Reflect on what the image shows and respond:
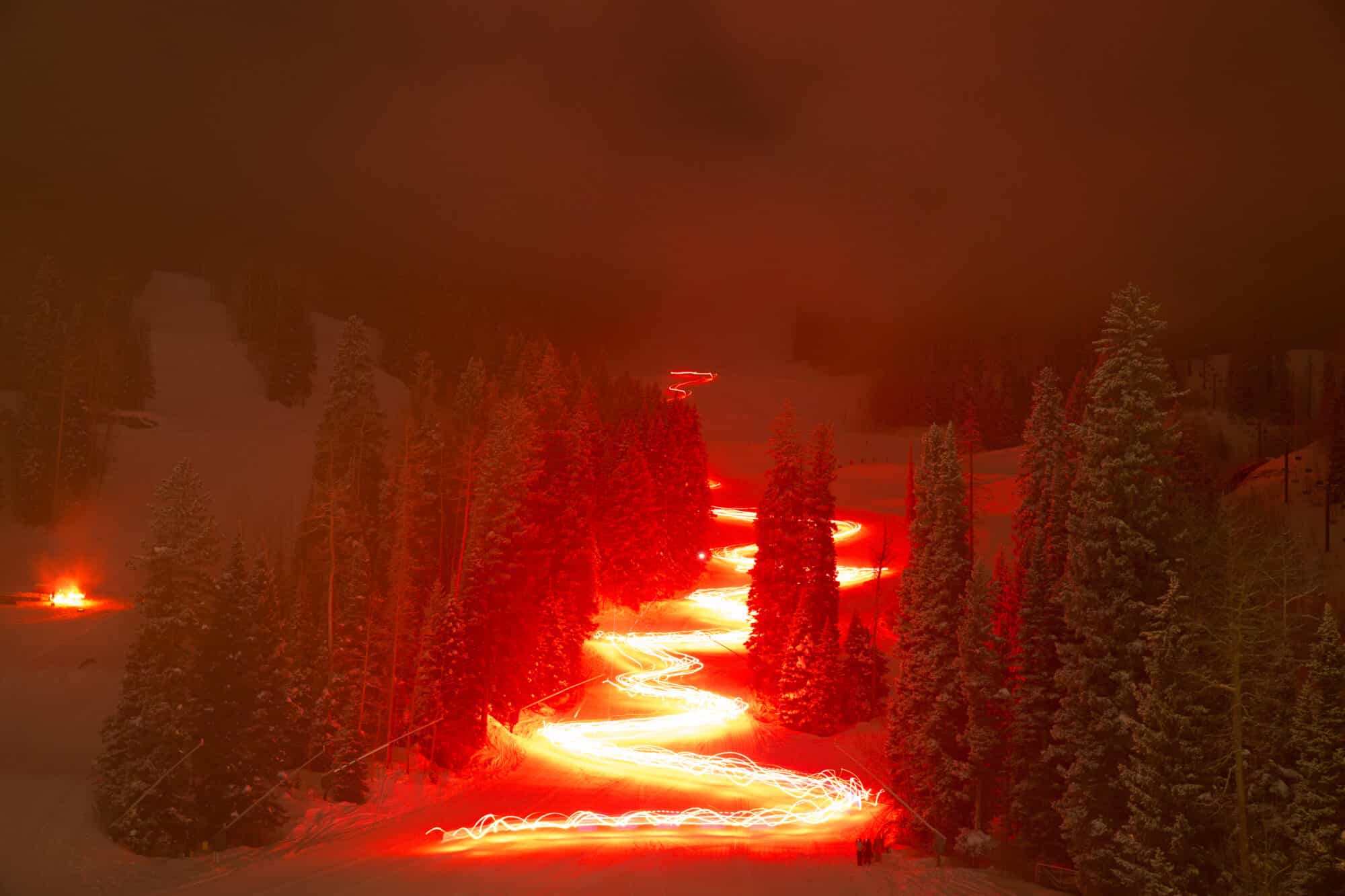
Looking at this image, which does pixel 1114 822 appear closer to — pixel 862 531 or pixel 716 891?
pixel 716 891

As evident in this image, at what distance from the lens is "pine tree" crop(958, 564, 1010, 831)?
93.2 ft

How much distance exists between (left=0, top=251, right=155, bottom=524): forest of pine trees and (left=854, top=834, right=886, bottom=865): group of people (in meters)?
54.5

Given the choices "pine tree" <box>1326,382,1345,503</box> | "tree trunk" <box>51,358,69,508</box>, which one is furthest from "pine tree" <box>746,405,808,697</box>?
"tree trunk" <box>51,358,69,508</box>

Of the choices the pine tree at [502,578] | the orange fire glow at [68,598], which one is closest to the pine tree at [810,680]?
the pine tree at [502,578]

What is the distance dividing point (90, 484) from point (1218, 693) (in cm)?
6548

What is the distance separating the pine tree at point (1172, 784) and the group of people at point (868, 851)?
6036 millimetres

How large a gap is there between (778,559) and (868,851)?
2572 cm

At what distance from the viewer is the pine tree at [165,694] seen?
2525 cm

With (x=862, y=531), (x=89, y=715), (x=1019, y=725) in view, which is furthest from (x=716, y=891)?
(x=862, y=531)

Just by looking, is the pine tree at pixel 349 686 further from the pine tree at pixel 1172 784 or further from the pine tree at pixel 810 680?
the pine tree at pixel 1172 784

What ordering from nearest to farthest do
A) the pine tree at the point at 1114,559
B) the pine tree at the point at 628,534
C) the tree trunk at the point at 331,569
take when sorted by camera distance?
the pine tree at the point at 1114,559
the tree trunk at the point at 331,569
the pine tree at the point at 628,534

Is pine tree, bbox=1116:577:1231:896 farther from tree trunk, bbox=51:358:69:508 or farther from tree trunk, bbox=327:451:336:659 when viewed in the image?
tree trunk, bbox=51:358:69:508

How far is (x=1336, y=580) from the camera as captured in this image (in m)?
53.6

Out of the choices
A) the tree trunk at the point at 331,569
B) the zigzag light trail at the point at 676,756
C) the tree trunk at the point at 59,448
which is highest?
the tree trunk at the point at 59,448
